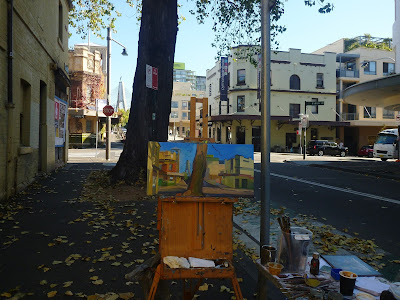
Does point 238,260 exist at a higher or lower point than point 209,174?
lower

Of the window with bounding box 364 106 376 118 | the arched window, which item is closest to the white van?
the window with bounding box 364 106 376 118

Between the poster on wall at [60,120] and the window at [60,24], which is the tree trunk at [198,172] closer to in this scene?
the poster on wall at [60,120]

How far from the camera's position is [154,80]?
9555 mm

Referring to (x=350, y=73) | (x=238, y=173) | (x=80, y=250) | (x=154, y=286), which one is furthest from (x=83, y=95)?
(x=154, y=286)

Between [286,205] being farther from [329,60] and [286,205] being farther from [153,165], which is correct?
[329,60]

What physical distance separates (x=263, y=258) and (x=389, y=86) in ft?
55.2

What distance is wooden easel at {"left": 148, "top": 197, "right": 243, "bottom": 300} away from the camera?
3.05m

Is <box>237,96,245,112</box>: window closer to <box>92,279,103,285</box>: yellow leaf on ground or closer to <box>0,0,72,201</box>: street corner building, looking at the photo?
<box>0,0,72,201</box>: street corner building

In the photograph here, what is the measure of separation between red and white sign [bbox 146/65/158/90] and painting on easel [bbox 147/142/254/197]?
5.95 metres

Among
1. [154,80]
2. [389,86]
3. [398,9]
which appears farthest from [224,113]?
[154,80]

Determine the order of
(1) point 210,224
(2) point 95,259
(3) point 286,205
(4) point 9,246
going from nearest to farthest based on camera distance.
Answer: (1) point 210,224, (2) point 95,259, (4) point 9,246, (3) point 286,205

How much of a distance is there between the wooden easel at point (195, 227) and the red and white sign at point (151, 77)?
6.33 m

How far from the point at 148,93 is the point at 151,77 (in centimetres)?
96

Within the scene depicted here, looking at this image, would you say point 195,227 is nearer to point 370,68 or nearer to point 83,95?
point 83,95
